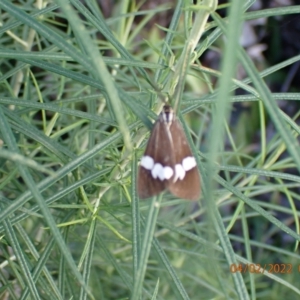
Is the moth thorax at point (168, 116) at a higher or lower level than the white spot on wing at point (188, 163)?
higher

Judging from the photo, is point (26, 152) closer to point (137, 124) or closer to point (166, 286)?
point (137, 124)

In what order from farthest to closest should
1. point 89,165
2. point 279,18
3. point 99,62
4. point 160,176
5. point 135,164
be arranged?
1. point 279,18
2. point 89,165
3. point 135,164
4. point 160,176
5. point 99,62

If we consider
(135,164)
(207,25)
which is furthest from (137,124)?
(207,25)

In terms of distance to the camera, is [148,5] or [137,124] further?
[148,5]

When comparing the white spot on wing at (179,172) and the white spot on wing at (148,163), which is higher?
the white spot on wing at (148,163)

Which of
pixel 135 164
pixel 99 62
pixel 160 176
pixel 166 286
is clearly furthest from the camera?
pixel 166 286
